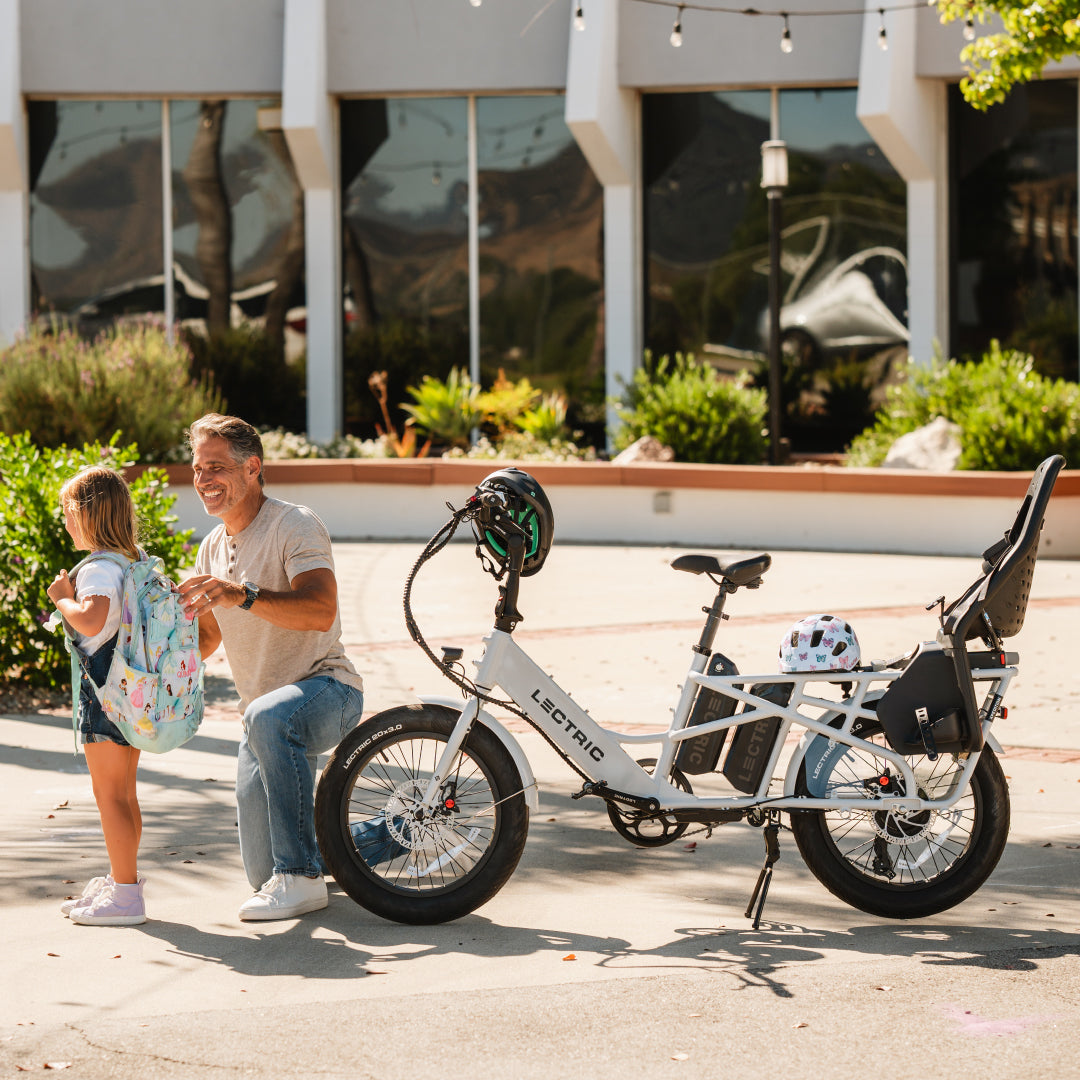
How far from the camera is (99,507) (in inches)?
199

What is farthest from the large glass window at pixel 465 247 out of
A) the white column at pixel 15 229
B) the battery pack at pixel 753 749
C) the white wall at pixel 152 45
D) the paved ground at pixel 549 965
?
the battery pack at pixel 753 749

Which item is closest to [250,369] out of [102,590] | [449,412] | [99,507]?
[449,412]

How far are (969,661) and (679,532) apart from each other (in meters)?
10.5

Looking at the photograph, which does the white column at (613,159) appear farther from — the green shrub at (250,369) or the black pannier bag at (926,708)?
the black pannier bag at (926,708)

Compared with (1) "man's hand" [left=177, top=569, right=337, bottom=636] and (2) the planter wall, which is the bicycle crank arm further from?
(2) the planter wall

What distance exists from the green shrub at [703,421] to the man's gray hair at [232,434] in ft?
37.3

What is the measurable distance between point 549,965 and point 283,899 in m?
0.91

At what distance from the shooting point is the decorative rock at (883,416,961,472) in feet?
49.8

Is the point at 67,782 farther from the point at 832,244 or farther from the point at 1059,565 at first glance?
the point at 832,244

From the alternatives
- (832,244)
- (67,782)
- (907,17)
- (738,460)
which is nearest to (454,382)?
(738,460)

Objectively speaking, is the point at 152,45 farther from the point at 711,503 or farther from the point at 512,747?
the point at 512,747

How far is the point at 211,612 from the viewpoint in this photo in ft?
17.4

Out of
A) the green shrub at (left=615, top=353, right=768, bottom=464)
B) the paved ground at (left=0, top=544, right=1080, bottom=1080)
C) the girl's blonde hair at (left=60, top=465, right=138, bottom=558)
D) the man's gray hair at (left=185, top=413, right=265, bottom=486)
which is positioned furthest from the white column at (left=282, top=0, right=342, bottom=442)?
the girl's blonde hair at (left=60, top=465, right=138, bottom=558)

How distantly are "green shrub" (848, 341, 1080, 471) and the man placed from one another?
10.6 metres
